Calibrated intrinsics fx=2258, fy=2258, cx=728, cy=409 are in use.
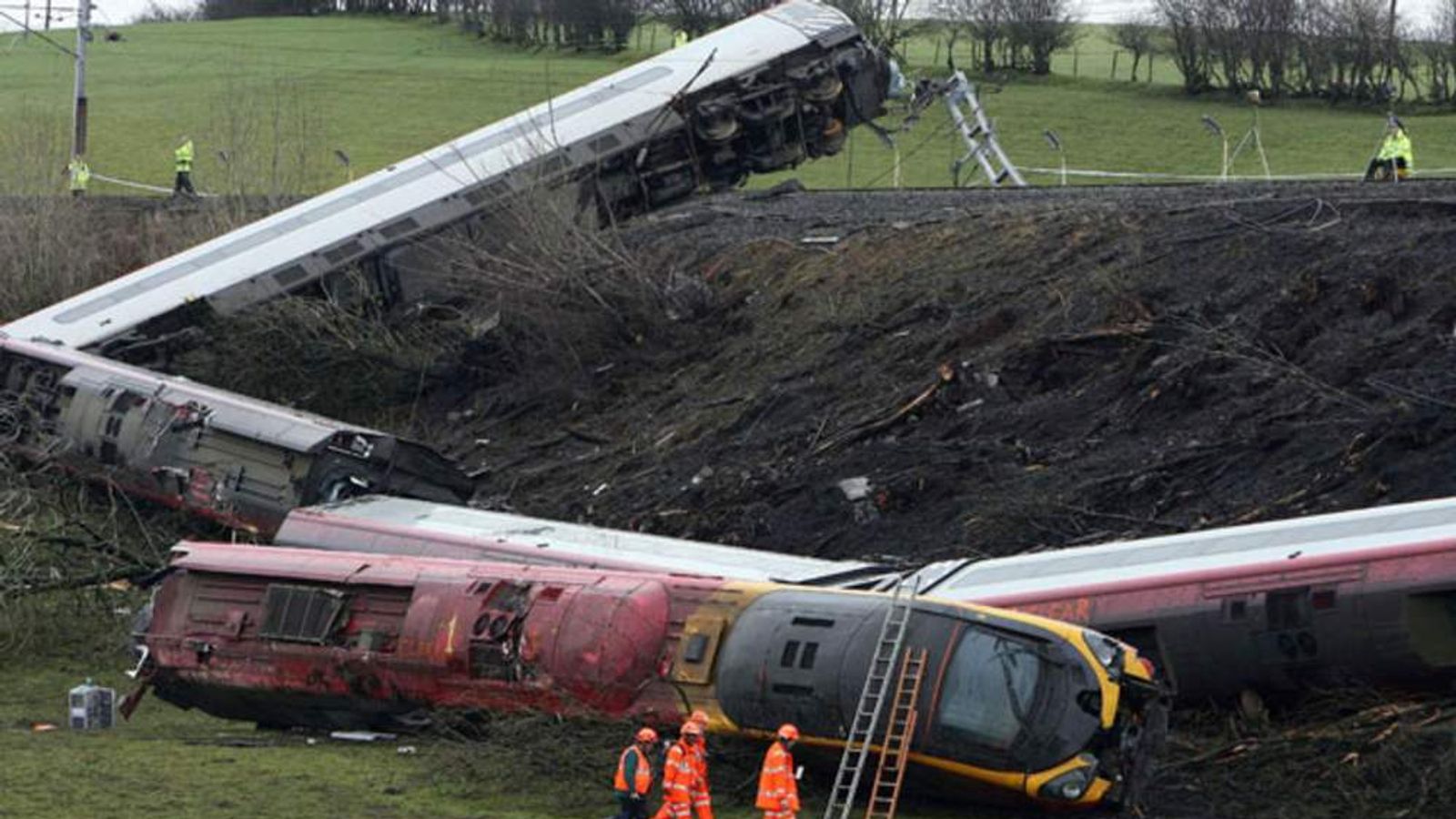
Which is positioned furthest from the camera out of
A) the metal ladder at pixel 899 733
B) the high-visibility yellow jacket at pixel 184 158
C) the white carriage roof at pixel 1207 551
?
the high-visibility yellow jacket at pixel 184 158

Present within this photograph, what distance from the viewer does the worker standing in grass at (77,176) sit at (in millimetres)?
45312

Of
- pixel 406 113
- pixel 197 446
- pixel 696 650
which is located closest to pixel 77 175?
pixel 197 446

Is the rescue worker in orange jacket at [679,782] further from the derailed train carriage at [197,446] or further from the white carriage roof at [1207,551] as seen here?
the derailed train carriage at [197,446]

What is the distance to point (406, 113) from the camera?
226ft

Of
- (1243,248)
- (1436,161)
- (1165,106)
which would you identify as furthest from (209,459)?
(1165,106)

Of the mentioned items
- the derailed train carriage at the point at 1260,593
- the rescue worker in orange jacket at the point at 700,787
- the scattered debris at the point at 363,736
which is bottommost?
the scattered debris at the point at 363,736

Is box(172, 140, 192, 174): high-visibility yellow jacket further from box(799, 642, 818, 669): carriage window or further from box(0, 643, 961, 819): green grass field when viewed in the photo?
box(799, 642, 818, 669): carriage window

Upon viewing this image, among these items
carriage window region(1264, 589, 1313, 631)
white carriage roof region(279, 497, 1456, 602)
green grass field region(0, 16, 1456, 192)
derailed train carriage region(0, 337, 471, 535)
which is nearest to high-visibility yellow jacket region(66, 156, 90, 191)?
green grass field region(0, 16, 1456, 192)

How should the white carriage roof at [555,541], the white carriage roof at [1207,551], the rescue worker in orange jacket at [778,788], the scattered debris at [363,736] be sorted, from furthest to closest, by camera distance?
the white carriage roof at [555,541] → the scattered debris at [363,736] → the white carriage roof at [1207,551] → the rescue worker in orange jacket at [778,788]

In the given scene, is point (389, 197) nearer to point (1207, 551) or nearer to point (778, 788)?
point (1207, 551)

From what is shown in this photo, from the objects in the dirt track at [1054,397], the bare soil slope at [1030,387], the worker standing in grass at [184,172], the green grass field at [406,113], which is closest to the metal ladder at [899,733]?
the dirt track at [1054,397]

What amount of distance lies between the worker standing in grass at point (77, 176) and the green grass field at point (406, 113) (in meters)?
0.61

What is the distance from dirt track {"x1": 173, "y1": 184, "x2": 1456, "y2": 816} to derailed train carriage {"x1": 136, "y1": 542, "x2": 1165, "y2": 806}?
3.80 feet

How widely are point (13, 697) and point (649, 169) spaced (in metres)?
16.7
